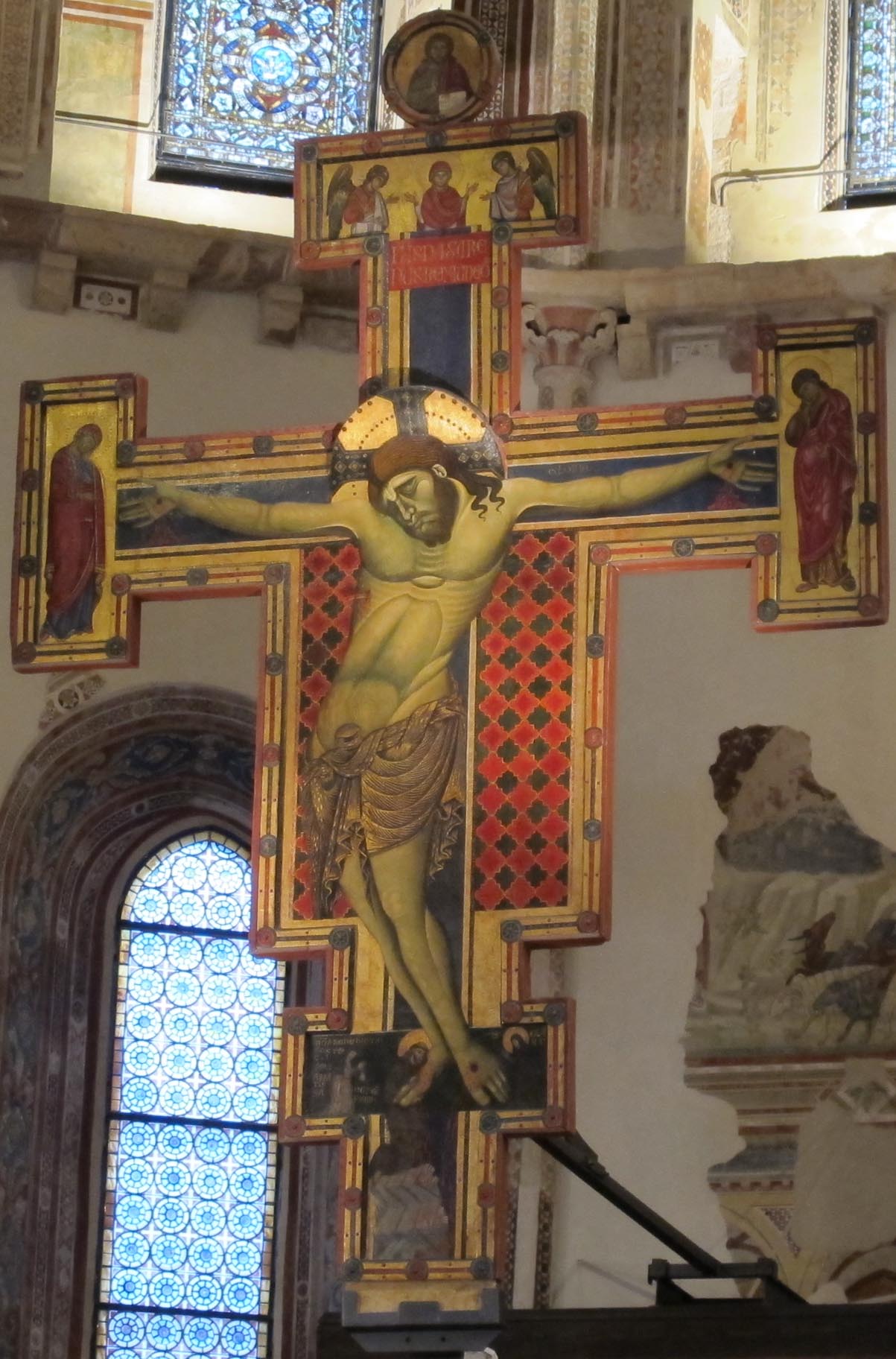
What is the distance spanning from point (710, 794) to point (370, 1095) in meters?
3.70

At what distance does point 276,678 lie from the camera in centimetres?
808

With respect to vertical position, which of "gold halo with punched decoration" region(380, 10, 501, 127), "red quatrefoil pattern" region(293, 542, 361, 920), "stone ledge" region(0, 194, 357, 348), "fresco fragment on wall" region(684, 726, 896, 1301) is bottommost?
"fresco fragment on wall" region(684, 726, 896, 1301)

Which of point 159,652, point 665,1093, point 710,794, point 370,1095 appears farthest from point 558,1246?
point 370,1095

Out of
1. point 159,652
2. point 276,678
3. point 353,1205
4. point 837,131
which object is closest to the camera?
point 353,1205

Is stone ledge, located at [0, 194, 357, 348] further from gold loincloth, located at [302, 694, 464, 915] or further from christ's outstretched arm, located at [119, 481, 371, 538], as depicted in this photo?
gold loincloth, located at [302, 694, 464, 915]

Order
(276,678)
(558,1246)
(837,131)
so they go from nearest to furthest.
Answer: (276,678) → (558,1246) → (837,131)

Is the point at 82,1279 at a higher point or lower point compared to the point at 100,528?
lower

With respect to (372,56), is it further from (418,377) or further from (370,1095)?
(370,1095)

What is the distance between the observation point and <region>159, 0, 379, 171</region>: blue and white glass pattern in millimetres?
12266

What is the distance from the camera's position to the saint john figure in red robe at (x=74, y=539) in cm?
833

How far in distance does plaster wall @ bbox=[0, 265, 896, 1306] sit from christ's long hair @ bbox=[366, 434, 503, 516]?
307cm

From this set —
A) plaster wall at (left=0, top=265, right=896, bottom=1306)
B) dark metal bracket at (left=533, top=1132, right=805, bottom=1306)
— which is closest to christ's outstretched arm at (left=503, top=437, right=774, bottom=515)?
dark metal bracket at (left=533, top=1132, right=805, bottom=1306)

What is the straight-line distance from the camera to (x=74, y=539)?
27.5 feet

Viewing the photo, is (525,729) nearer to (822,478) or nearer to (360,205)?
(822,478)
